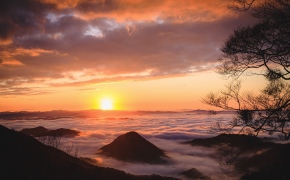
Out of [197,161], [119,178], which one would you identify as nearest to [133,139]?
[197,161]

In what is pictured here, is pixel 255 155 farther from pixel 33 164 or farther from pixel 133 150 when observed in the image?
pixel 33 164

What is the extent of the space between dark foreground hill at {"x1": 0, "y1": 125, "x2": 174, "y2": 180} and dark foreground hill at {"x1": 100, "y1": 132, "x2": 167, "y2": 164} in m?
65.5

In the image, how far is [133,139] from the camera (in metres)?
84.2

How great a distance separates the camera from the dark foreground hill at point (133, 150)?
264ft

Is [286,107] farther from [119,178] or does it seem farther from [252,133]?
[119,178]

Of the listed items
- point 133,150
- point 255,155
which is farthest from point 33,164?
point 255,155

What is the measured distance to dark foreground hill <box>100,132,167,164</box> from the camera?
8054 cm

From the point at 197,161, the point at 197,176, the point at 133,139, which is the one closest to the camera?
the point at 197,176

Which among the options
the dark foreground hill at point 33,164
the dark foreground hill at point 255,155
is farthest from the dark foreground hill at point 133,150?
the dark foreground hill at point 33,164

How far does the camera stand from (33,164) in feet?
42.6

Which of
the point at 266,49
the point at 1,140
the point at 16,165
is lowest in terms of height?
the point at 16,165

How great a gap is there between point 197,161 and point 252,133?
98749mm

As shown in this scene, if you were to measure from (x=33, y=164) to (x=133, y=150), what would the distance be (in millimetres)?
71489

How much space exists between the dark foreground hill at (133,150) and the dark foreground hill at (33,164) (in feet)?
215
